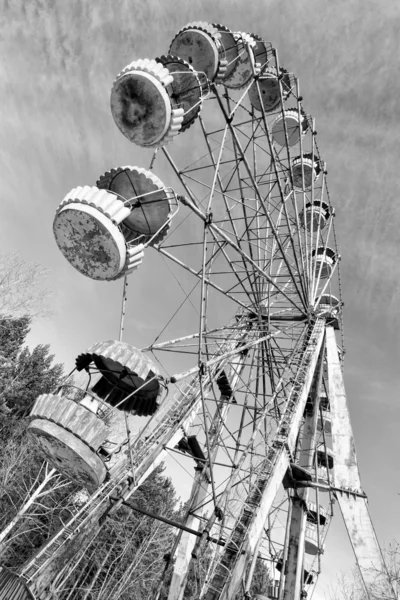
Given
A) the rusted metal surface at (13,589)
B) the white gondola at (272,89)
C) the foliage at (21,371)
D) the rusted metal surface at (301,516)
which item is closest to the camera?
the rusted metal surface at (13,589)

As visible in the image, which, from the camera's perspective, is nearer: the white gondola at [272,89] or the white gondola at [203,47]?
the white gondola at [203,47]

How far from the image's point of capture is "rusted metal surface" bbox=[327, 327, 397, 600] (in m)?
5.18

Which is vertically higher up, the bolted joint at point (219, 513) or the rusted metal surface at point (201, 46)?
the rusted metal surface at point (201, 46)

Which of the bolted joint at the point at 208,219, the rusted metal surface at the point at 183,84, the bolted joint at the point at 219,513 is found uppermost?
the rusted metal surface at the point at 183,84

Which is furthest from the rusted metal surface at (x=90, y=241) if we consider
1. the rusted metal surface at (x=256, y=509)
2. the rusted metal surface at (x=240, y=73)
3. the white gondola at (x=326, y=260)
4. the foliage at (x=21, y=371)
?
the foliage at (x=21, y=371)

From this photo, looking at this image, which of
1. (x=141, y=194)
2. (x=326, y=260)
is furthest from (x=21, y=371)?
(x=141, y=194)

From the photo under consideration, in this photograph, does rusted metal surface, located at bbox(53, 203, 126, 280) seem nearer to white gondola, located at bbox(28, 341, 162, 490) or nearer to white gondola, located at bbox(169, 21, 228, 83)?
white gondola, located at bbox(28, 341, 162, 490)

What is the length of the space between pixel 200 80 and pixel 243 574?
8120 mm

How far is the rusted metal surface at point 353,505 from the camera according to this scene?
5180 mm

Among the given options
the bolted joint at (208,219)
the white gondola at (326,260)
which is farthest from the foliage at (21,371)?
the bolted joint at (208,219)

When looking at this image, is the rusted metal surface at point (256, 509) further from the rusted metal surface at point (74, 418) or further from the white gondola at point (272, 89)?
the white gondola at point (272, 89)

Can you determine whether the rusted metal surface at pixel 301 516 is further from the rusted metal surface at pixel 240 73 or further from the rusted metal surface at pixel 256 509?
the rusted metal surface at pixel 240 73

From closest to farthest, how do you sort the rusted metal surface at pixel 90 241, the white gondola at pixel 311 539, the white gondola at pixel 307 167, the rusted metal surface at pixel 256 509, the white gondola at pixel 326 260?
the rusted metal surface at pixel 256 509
the rusted metal surface at pixel 90 241
the white gondola at pixel 311 539
the white gondola at pixel 307 167
the white gondola at pixel 326 260

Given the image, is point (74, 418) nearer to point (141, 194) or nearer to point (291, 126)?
point (141, 194)
